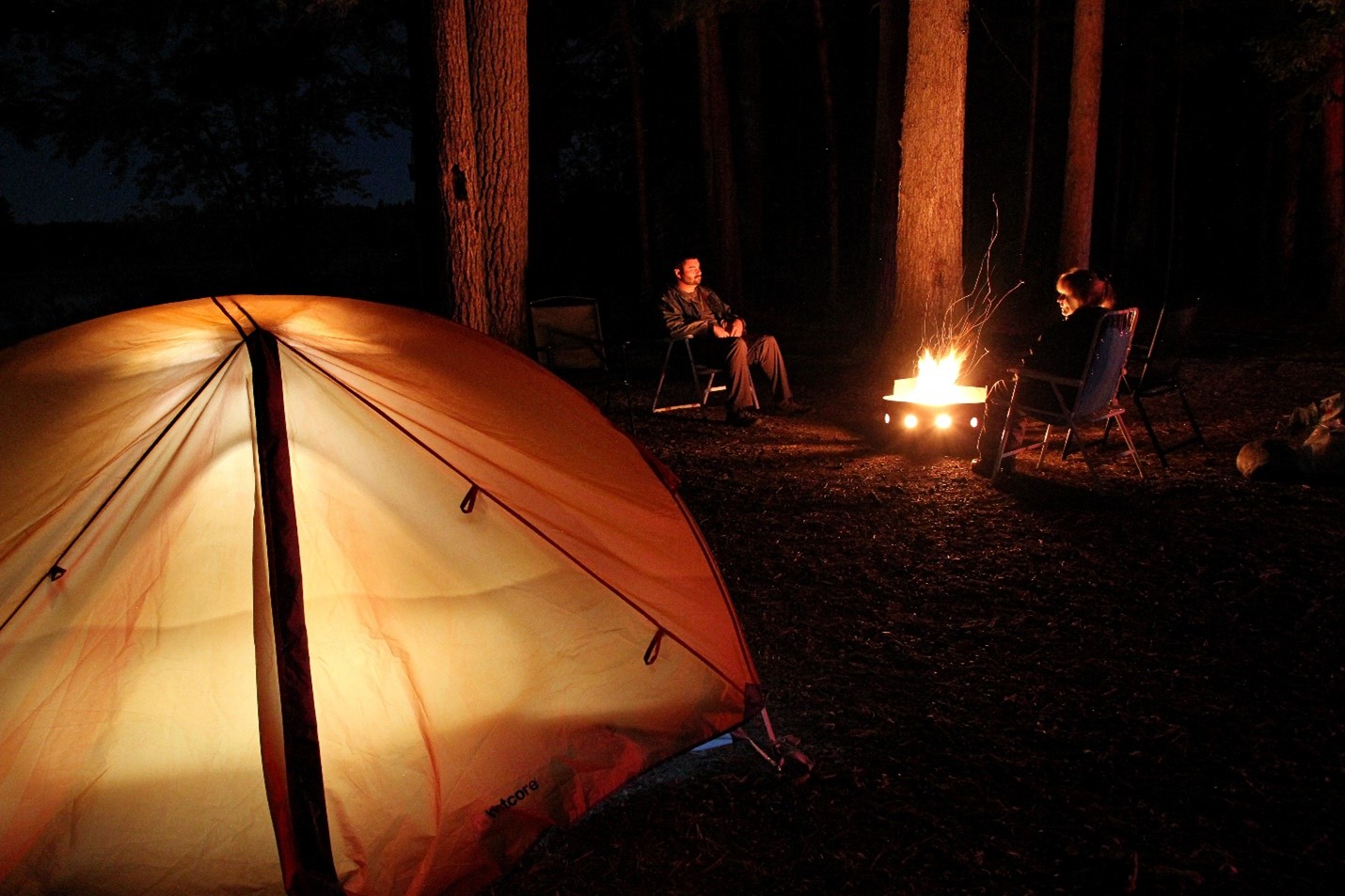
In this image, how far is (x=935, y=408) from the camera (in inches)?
260

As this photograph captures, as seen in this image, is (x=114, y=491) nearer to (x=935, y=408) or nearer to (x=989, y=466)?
(x=989, y=466)

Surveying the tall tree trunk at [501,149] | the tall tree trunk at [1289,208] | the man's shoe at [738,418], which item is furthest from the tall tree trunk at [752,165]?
the man's shoe at [738,418]

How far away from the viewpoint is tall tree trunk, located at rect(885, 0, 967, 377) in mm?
7957

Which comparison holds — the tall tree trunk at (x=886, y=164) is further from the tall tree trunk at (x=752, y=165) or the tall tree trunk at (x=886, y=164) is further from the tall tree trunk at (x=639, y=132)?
the tall tree trunk at (x=752, y=165)

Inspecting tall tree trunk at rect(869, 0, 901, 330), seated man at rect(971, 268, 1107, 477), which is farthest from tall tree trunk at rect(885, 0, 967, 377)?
seated man at rect(971, 268, 1107, 477)

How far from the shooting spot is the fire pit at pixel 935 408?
665 cm

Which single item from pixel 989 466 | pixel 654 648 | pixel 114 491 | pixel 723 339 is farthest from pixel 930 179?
pixel 114 491

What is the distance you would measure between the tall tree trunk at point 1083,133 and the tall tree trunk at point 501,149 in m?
6.67

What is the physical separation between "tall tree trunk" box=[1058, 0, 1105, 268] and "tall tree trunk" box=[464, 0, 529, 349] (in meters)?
6.67

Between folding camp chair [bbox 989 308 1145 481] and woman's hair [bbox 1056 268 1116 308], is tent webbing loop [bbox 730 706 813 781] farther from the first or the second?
woman's hair [bbox 1056 268 1116 308]

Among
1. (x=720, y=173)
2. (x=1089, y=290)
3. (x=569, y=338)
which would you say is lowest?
(x=569, y=338)

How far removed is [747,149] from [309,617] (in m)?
16.5

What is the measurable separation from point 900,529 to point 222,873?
144 inches

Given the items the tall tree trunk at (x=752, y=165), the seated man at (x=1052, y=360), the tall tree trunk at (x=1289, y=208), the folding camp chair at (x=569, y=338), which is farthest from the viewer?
the tall tree trunk at (x=752, y=165)
